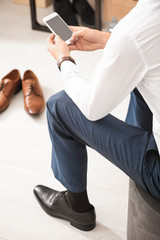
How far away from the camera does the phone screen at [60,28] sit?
1594 millimetres

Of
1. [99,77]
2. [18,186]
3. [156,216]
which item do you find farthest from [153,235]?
[18,186]

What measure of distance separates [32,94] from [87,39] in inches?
27.5

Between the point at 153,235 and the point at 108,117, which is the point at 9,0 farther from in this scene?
the point at 153,235

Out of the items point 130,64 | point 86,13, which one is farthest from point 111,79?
point 86,13

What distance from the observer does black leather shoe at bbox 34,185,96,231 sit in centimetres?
163

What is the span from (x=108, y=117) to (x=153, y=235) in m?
0.38

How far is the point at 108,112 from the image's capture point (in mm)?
1230

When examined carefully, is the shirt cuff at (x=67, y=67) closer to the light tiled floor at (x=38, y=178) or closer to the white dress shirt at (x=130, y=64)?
the white dress shirt at (x=130, y=64)

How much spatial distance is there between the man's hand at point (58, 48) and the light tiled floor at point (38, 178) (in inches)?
23.9

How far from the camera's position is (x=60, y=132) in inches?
55.5

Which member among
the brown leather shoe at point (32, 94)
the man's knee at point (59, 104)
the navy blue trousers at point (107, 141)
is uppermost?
the man's knee at point (59, 104)

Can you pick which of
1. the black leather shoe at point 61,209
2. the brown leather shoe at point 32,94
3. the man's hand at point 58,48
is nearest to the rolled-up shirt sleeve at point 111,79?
the man's hand at point 58,48

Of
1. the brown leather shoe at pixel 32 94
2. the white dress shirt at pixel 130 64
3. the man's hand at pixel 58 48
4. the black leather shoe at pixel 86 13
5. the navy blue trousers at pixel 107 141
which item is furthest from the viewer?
the black leather shoe at pixel 86 13

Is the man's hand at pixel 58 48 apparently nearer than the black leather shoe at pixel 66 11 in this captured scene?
Yes
